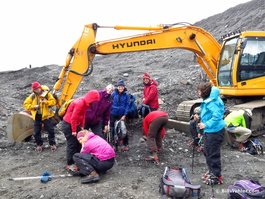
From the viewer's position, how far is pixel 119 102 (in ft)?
21.2

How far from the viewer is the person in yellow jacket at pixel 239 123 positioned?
257 inches

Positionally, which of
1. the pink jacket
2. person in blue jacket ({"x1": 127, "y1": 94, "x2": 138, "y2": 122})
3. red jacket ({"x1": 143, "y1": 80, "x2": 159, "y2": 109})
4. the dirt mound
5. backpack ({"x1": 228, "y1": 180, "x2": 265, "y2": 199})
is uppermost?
red jacket ({"x1": 143, "y1": 80, "x2": 159, "y2": 109})

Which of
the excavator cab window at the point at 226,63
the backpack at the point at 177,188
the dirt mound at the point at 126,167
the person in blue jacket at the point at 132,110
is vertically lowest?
the dirt mound at the point at 126,167

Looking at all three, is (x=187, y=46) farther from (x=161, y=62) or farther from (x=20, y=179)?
(x=161, y=62)

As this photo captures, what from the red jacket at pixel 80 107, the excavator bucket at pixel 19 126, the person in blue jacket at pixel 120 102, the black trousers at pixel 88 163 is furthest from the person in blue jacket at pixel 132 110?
the black trousers at pixel 88 163

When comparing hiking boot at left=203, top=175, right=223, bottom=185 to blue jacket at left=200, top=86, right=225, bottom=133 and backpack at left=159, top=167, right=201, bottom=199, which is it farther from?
blue jacket at left=200, top=86, right=225, bottom=133

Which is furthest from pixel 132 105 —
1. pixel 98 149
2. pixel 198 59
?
pixel 98 149

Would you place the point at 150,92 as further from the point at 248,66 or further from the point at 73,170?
the point at 248,66

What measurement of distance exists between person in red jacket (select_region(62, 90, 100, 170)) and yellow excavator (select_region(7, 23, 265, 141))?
143cm

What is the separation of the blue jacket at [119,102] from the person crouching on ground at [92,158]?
163 cm

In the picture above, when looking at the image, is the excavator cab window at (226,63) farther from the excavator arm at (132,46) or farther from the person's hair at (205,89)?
the person's hair at (205,89)

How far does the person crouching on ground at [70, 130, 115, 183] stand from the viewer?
4.80 m

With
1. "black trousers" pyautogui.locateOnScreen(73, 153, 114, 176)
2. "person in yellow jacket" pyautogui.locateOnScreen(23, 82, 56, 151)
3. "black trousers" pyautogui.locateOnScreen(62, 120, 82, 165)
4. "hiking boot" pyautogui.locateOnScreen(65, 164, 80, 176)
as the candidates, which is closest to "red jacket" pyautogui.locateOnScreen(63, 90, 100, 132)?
"black trousers" pyautogui.locateOnScreen(62, 120, 82, 165)

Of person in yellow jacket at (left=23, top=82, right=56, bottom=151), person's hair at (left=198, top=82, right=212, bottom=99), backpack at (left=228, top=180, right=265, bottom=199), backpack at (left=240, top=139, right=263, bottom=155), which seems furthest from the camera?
backpack at (left=240, top=139, right=263, bottom=155)
